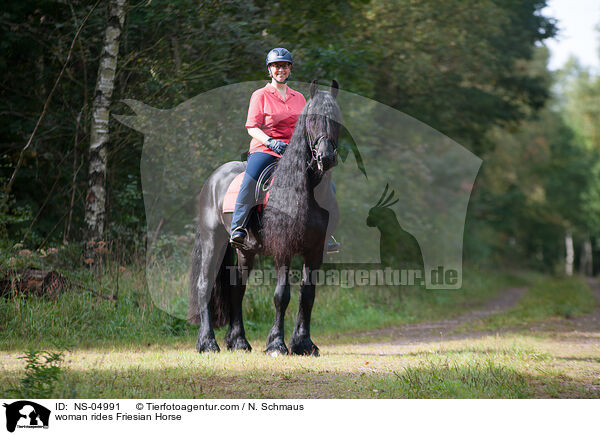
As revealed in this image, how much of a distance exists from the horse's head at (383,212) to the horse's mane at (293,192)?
8003mm

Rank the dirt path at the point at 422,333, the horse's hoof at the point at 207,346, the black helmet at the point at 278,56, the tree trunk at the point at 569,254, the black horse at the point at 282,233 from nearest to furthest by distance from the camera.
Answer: the black horse at the point at 282,233
the black helmet at the point at 278,56
the horse's hoof at the point at 207,346
the dirt path at the point at 422,333
the tree trunk at the point at 569,254

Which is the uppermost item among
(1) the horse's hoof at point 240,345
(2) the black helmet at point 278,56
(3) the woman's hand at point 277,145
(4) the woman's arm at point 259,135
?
(2) the black helmet at point 278,56

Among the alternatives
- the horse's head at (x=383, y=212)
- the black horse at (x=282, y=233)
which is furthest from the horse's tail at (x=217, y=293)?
the horse's head at (x=383, y=212)

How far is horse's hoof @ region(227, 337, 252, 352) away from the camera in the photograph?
732cm

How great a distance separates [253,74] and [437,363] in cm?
745

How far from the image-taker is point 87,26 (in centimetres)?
1074

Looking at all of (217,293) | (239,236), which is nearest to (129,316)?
(217,293)

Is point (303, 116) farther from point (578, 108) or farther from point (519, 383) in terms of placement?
point (578, 108)

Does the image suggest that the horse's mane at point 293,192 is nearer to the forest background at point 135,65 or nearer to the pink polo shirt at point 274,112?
the pink polo shirt at point 274,112

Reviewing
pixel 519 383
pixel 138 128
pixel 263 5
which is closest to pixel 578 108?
pixel 263 5

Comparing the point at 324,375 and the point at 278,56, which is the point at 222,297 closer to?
the point at 324,375

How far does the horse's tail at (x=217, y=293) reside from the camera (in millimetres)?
7648

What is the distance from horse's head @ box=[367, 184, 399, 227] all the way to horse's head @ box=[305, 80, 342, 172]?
27.6 ft

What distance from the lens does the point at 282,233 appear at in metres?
6.62
